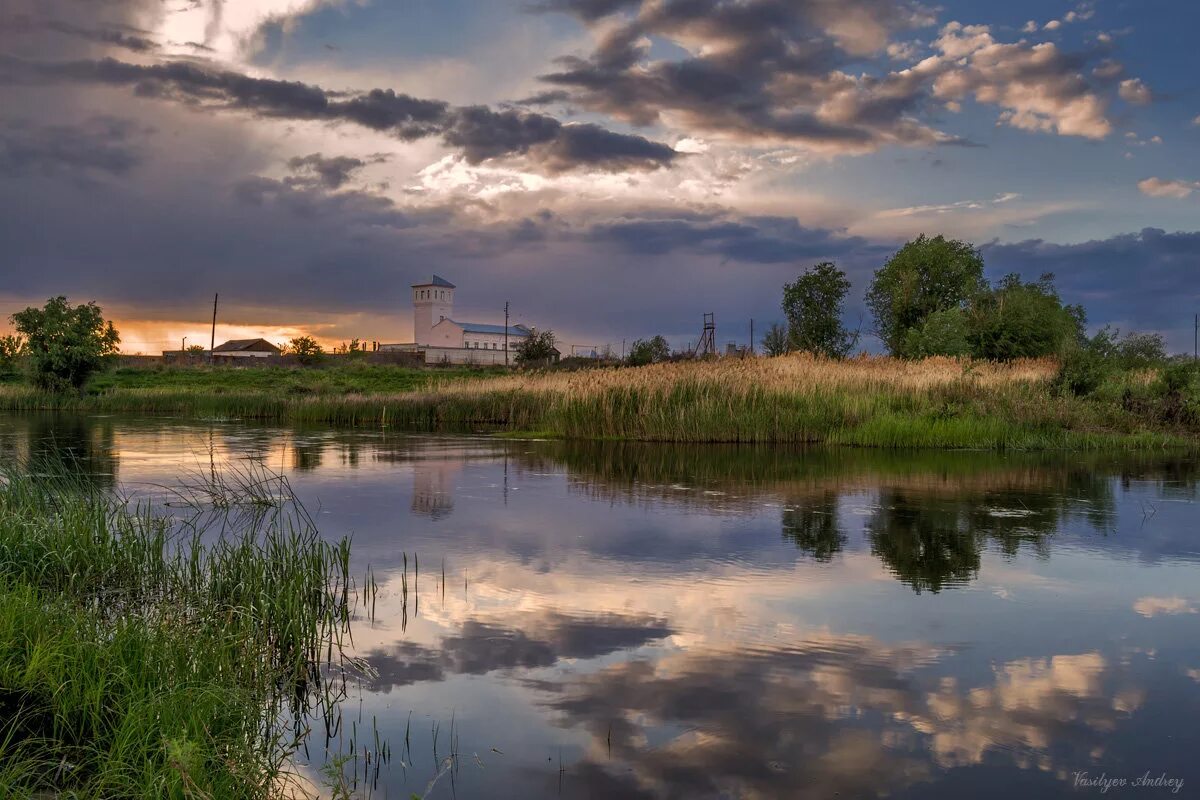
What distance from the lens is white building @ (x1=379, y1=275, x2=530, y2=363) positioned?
105m

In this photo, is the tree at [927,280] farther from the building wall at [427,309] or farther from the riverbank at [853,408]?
the building wall at [427,309]

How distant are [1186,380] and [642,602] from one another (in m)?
20.9

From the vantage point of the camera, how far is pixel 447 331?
11088 cm

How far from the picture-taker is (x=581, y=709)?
4.64 m

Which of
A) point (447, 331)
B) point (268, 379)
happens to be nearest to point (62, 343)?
point (268, 379)

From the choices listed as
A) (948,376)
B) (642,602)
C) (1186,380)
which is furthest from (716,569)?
(1186,380)

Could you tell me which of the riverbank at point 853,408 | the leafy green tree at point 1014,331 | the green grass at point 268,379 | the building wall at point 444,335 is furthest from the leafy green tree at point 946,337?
the building wall at point 444,335

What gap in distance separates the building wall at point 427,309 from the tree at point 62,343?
66.3 metres

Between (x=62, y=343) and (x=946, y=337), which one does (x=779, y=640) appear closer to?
(x=946, y=337)

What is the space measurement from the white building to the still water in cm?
9085

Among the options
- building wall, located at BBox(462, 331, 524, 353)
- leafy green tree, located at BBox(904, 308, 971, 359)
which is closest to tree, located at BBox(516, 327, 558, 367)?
building wall, located at BBox(462, 331, 524, 353)

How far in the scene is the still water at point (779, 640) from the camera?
159 inches

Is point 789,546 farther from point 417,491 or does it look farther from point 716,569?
point 417,491

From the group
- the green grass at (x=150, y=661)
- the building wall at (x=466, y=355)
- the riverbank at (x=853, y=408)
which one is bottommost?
the green grass at (x=150, y=661)
